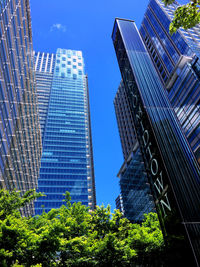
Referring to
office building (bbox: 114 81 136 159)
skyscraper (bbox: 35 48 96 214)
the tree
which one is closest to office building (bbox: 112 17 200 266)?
the tree

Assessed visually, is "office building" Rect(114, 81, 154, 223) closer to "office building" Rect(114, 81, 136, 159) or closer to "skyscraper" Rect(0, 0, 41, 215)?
"office building" Rect(114, 81, 136, 159)

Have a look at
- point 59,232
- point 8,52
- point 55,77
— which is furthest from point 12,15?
point 55,77

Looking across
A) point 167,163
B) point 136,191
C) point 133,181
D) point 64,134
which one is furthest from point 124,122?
point 167,163

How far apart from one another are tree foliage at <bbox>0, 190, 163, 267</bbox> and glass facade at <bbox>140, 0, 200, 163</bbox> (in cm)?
2515

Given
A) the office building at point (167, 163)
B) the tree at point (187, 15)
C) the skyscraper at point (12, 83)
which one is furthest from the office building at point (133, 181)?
the tree at point (187, 15)

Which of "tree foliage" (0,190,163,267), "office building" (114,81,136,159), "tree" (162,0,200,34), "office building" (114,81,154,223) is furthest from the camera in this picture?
"office building" (114,81,136,159)

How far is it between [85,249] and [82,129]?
9121cm

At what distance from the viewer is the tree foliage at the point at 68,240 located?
425 inches

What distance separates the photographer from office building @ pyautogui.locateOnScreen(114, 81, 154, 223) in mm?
55875

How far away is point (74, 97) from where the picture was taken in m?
116

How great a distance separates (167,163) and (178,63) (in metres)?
43.7

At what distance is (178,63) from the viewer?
49.7m

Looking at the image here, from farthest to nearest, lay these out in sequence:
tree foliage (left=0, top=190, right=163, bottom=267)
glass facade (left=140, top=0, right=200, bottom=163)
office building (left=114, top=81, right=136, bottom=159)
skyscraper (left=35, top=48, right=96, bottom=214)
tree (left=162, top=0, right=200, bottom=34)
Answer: skyscraper (left=35, top=48, right=96, bottom=214) < office building (left=114, top=81, right=136, bottom=159) < glass facade (left=140, top=0, right=200, bottom=163) < tree foliage (left=0, top=190, right=163, bottom=267) < tree (left=162, top=0, right=200, bottom=34)

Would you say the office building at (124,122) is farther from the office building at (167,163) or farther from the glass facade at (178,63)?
the office building at (167,163)
